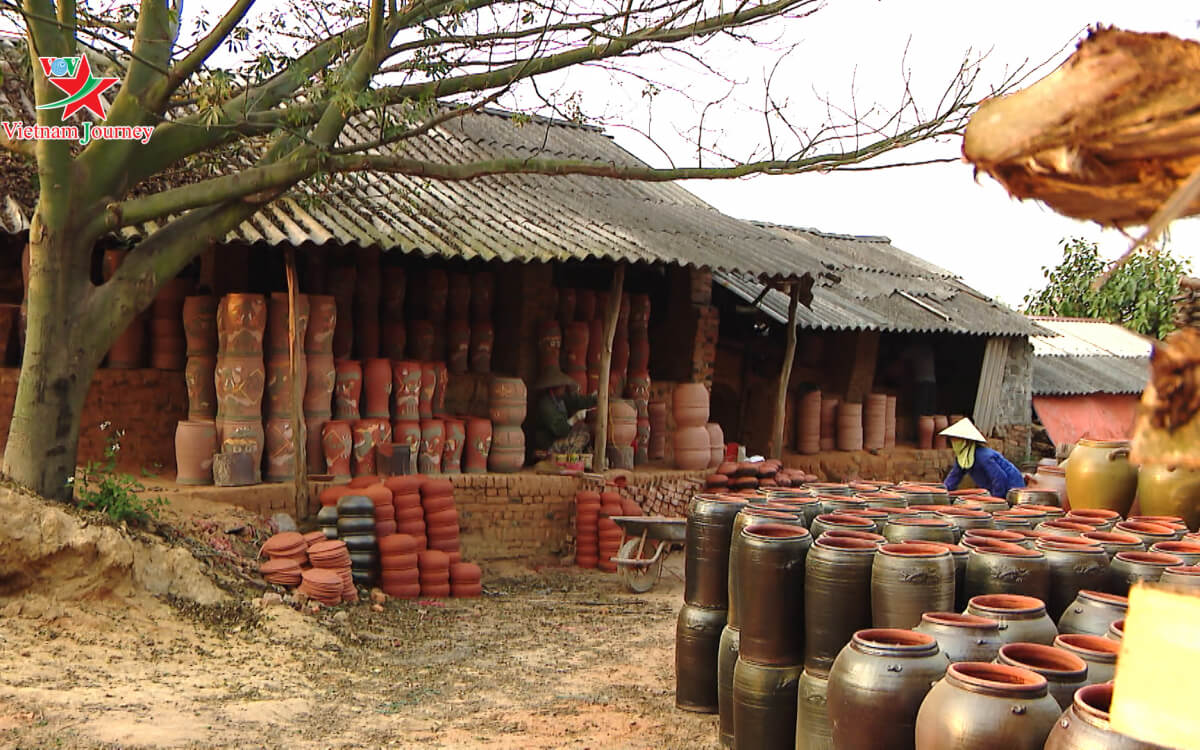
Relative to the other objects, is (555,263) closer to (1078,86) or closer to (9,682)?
(9,682)

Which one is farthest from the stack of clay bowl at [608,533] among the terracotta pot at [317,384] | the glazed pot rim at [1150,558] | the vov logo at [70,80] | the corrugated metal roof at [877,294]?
the glazed pot rim at [1150,558]

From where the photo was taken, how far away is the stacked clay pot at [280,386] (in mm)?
8695

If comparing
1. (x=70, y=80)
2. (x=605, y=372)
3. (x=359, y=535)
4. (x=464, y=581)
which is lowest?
(x=464, y=581)

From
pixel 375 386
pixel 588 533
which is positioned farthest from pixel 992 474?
pixel 375 386

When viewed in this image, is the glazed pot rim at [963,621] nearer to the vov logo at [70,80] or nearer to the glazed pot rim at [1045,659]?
the glazed pot rim at [1045,659]

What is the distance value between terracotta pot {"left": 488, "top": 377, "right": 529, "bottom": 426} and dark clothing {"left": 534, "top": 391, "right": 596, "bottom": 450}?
51 cm

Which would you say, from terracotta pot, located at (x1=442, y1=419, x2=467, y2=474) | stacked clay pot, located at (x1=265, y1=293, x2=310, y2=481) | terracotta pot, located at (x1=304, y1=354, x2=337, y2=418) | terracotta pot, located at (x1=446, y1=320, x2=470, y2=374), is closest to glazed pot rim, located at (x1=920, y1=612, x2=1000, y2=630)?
stacked clay pot, located at (x1=265, y1=293, x2=310, y2=481)

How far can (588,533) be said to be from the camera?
32.6 feet

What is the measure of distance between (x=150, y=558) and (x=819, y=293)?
10522mm

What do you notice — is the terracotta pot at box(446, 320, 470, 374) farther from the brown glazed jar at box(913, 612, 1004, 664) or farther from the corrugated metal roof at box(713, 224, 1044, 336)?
the brown glazed jar at box(913, 612, 1004, 664)

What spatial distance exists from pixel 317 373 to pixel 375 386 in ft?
1.88

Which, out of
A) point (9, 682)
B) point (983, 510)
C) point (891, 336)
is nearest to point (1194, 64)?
point (983, 510)

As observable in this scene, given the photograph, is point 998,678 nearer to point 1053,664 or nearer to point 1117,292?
point 1053,664

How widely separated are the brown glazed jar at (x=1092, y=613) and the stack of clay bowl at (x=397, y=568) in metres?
5.25
